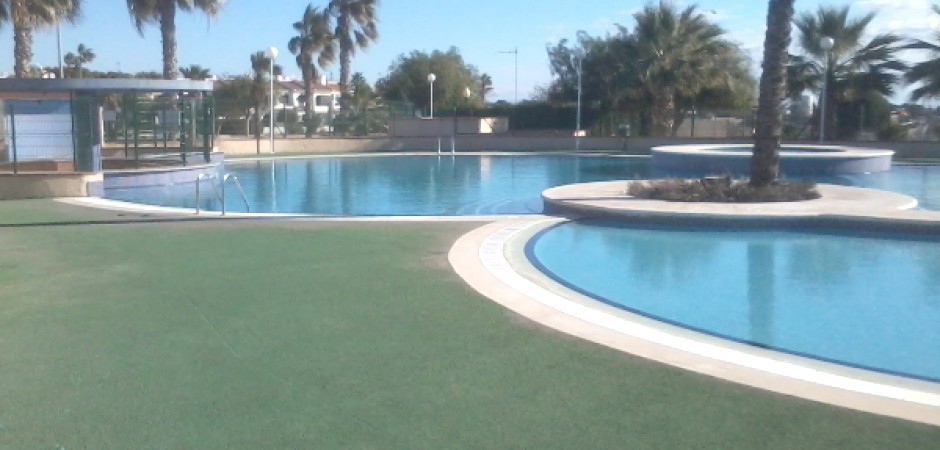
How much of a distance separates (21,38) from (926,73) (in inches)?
1145

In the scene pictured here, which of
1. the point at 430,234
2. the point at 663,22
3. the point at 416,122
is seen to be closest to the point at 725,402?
the point at 430,234

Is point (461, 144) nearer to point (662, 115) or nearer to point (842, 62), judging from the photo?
point (662, 115)

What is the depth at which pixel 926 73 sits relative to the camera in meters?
31.6

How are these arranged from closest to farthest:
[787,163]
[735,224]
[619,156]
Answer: [735,224] < [787,163] < [619,156]

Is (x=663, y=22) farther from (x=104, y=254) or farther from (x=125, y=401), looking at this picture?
(x=125, y=401)

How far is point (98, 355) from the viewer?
269 inches

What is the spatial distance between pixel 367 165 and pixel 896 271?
22524 mm

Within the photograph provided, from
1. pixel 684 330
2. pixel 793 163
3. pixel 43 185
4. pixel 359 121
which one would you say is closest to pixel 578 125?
pixel 359 121

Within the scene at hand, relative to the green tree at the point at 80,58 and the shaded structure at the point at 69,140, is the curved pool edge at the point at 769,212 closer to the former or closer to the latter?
the shaded structure at the point at 69,140

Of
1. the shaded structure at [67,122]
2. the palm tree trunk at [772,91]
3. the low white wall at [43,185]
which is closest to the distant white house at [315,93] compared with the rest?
the shaded structure at [67,122]

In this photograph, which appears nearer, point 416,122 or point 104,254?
point 104,254

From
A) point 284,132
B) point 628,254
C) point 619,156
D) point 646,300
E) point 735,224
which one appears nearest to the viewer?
point 646,300

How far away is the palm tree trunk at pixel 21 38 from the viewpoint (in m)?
27.2

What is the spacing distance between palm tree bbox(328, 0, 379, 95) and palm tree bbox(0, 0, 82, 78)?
953 inches
